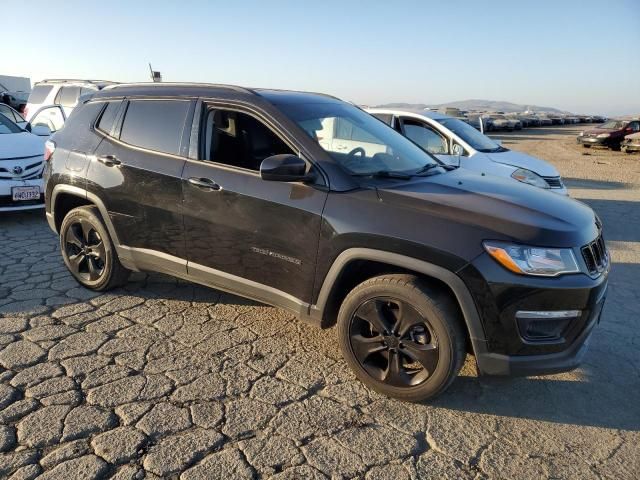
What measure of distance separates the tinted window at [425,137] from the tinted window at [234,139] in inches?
166

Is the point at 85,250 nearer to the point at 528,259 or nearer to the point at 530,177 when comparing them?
the point at 528,259

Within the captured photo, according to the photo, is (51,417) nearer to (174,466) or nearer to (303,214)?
(174,466)

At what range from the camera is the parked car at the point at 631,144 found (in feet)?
66.1

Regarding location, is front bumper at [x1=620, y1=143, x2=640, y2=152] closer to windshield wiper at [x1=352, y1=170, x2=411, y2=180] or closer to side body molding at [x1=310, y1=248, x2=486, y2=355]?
windshield wiper at [x1=352, y1=170, x2=411, y2=180]

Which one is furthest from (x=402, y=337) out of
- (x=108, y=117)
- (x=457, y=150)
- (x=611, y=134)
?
(x=611, y=134)

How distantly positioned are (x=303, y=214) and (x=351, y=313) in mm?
676

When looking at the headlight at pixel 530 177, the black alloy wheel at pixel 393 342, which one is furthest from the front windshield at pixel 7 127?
the headlight at pixel 530 177

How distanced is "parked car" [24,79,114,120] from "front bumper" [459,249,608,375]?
11.0 metres

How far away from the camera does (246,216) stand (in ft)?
10.6

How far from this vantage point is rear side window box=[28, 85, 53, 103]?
1229 centimetres

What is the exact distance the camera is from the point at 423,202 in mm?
2801

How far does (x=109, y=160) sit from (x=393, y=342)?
2.70m

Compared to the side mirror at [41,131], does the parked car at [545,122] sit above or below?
below

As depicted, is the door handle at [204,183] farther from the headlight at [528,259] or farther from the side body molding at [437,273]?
the headlight at [528,259]
